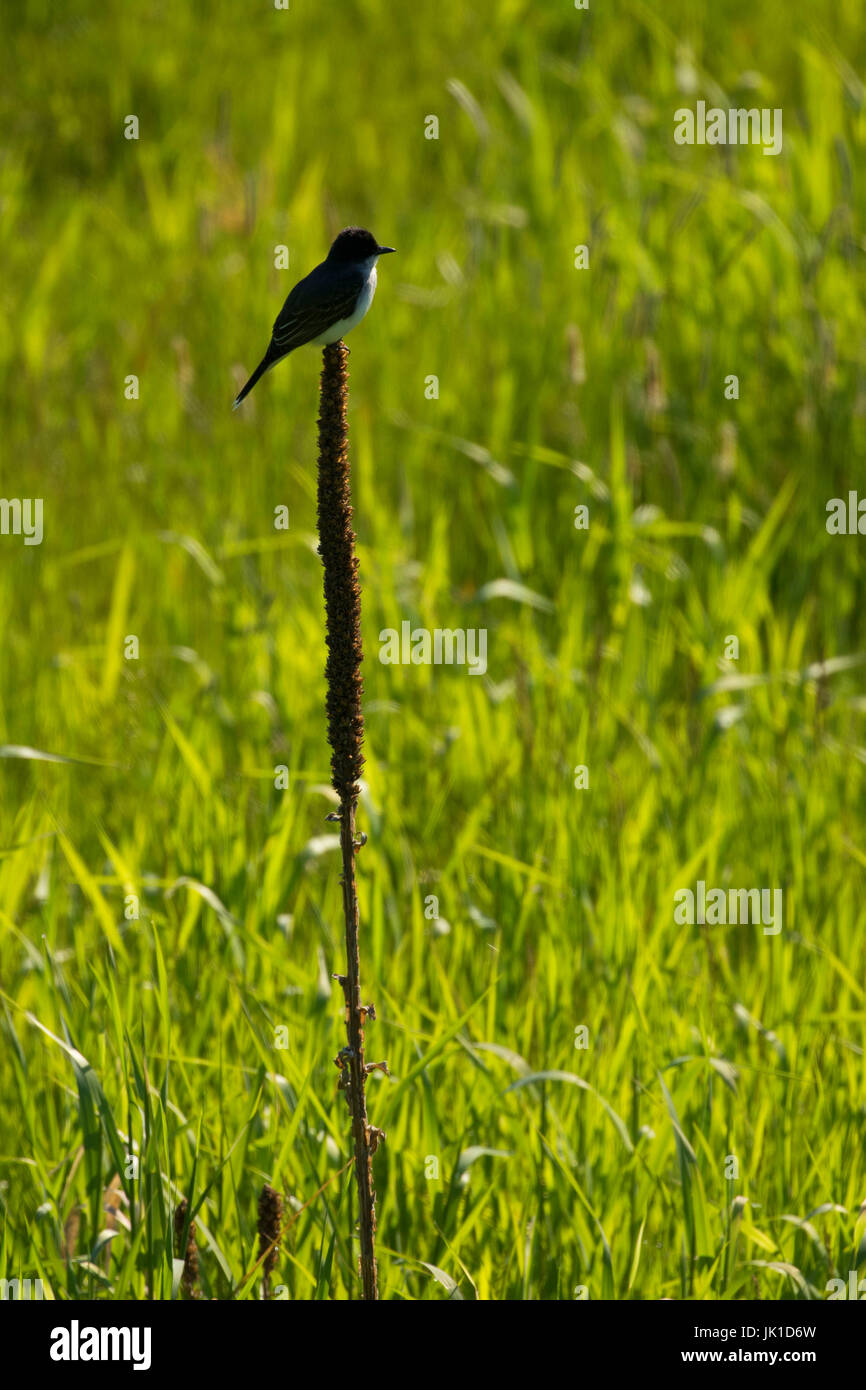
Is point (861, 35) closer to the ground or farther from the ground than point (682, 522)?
farther from the ground

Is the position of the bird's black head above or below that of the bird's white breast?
above

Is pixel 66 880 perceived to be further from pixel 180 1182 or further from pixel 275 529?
pixel 275 529

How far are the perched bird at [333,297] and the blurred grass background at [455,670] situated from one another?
1.06 meters

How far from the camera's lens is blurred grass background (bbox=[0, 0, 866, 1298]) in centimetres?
280

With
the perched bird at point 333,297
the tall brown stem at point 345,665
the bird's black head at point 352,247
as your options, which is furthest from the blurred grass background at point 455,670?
the bird's black head at point 352,247

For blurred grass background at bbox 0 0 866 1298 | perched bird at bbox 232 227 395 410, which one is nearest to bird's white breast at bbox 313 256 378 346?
perched bird at bbox 232 227 395 410

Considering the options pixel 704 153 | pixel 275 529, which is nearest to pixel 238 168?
pixel 704 153

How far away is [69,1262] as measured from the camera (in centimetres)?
243

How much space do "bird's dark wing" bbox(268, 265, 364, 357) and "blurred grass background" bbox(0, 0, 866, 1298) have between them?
1060mm

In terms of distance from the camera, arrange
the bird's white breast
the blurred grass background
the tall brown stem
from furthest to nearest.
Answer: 1. the blurred grass background
2. the bird's white breast
3. the tall brown stem

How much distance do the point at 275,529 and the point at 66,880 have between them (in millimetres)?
2063

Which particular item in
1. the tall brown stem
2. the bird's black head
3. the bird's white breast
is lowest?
the tall brown stem

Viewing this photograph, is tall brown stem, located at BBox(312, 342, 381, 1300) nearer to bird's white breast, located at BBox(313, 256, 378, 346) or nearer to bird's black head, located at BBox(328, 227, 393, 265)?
bird's white breast, located at BBox(313, 256, 378, 346)

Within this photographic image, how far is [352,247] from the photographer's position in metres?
2.00
